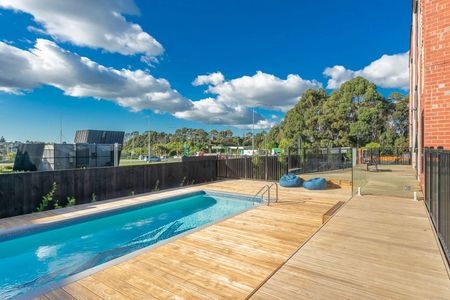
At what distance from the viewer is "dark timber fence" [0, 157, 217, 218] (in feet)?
19.1

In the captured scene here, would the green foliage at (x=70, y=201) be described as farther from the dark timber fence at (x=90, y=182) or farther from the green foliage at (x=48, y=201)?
the green foliage at (x=48, y=201)

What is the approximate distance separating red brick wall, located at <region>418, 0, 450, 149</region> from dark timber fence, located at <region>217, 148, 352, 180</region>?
625cm

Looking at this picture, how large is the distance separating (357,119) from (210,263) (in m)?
31.5

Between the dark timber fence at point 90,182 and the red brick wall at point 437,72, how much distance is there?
8.47 meters

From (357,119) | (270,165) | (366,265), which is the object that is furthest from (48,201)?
(357,119)

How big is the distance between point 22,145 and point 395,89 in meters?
41.0

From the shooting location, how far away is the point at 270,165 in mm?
11383

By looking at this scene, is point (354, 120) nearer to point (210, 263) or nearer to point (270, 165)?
point (270, 165)

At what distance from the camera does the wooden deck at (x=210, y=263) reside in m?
2.42

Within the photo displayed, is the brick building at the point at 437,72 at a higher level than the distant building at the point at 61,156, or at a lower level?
higher

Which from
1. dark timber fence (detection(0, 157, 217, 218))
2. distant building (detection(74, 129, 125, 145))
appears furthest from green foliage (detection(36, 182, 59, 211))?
distant building (detection(74, 129, 125, 145))

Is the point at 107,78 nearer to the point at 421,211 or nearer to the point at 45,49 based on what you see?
the point at 45,49

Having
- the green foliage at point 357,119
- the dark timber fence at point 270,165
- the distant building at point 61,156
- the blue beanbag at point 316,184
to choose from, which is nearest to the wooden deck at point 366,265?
the blue beanbag at point 316,184

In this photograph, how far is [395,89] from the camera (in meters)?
31.2
